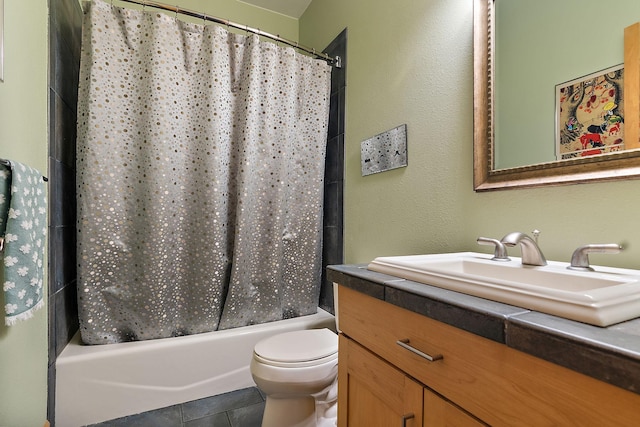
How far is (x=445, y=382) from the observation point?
65 centimetres

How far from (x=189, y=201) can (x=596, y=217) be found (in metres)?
1.69

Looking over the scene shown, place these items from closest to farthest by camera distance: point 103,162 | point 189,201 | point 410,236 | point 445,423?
point 445,423 < point 410,236 < point 103,162 < point 189,201

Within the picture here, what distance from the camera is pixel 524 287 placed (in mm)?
582

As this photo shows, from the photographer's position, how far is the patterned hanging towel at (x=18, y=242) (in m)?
0.89

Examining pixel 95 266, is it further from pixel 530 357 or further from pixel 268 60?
pixel 530 357

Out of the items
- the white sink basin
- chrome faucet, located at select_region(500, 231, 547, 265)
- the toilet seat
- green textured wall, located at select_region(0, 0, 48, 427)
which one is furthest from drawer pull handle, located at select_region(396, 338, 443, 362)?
green textured wall, located at select_region(0, 0, 48, 427)

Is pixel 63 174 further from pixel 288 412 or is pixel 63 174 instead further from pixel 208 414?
pixel 288 412

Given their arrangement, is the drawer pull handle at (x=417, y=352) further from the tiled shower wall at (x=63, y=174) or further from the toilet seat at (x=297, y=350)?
the tiled shower wall at (x=63, y=174)

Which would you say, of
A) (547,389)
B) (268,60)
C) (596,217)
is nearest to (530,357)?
(547,389)

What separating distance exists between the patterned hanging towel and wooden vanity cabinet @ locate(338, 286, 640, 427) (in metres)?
0.93

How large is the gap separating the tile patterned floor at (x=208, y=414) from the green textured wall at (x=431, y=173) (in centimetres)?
94

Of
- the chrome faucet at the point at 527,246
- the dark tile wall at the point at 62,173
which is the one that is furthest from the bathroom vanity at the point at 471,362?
the dark tile wall at the point at 62,173

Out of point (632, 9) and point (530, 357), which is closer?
point (530, 357)

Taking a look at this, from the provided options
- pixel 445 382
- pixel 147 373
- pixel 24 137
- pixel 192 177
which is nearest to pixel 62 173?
pixel 24 137
